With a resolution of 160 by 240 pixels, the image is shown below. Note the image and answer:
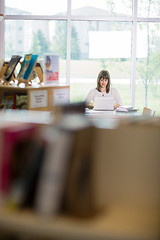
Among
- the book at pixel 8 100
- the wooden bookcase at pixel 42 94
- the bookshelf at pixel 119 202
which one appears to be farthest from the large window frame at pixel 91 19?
the bookshelf at pixel 119 202

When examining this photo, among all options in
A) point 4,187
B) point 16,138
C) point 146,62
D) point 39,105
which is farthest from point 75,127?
point 146,62

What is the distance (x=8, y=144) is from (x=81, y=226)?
1.42ft

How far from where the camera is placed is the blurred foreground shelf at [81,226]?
1510 millimetres

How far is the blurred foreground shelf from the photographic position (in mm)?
1510

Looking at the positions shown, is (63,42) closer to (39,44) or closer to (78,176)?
(39,44)

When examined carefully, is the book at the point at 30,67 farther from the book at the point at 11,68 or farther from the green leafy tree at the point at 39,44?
the green leafy tree at the point at 39,44

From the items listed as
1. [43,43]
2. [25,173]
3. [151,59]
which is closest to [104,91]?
[151,59]

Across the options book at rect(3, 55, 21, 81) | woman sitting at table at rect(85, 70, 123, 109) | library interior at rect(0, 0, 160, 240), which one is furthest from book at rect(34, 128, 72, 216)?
woman sitting at table at rect(85, 70, 123, 109)

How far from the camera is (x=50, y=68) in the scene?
12.7 ft

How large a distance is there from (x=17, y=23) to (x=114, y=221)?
7.21m

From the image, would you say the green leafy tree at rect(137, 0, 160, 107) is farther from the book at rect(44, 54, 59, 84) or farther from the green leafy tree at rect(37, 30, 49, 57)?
the book at rect(44, 54, 59, 84)

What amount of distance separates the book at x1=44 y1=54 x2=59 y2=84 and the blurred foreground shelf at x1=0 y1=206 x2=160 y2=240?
7.79 ft

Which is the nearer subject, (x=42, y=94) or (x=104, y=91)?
(x=42, y=94)

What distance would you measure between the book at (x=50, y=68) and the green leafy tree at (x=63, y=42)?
445cm
